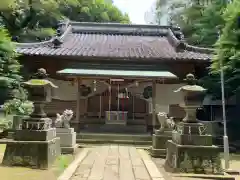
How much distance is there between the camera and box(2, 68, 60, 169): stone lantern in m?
7.48

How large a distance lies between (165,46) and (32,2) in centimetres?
1596

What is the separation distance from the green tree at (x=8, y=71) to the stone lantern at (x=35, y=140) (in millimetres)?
3460

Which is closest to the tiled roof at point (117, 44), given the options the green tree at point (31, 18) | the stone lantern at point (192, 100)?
the green tree at point (31, 18)

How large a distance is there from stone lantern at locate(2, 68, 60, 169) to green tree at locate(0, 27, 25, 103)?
3.46m

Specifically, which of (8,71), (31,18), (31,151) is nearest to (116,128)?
(8,71)

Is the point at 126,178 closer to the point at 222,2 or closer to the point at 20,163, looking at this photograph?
the point at 20,163

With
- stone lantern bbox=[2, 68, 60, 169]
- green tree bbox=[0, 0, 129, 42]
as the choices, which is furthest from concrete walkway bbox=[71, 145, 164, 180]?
green tree bbox=[0, 0, 129, 42]

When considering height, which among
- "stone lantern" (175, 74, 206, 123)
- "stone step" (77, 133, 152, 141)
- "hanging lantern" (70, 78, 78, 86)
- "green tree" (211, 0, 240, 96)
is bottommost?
"stone step" (77, 133, 152, 141)

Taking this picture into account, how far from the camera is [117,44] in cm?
1862

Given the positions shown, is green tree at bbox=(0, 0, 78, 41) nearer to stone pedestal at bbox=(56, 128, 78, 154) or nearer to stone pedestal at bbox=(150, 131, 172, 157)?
stone pedestal at bbox=(56, 128, 78, 154)

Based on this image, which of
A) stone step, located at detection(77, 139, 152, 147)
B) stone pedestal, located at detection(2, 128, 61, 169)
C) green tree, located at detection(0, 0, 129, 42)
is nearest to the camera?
stone pedestal, located at detection(2, 128, 61, 169)

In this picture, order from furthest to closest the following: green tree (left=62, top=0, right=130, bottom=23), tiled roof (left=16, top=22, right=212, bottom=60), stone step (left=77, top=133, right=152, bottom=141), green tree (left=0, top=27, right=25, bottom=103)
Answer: green tree (left=62, top=0, right=130, bottom=23), tiled roof (left=16, top=22, right=212, bottom=60), stone step (left=77, top=133, right=152, bottom=141), green tree (left=0, top=27, right=25, bottom=103)

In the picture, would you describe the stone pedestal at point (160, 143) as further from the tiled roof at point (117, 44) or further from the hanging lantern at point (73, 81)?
the hanging lantern at point (73, 81)

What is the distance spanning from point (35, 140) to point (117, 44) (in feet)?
39.6
